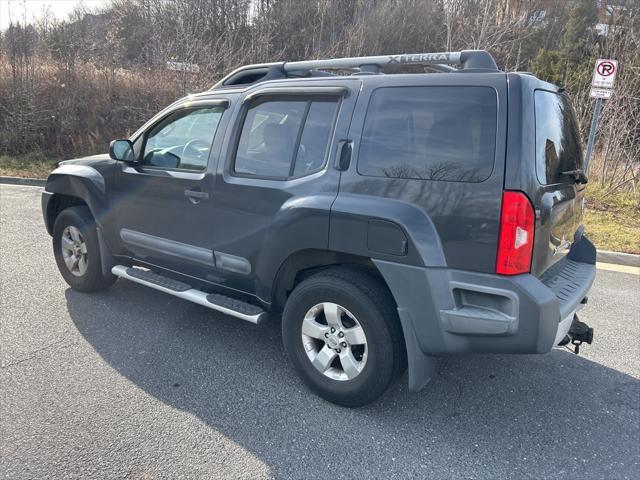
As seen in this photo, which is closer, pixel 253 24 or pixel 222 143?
pixel 222 143

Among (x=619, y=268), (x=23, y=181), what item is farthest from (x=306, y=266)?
(x=23, y=181)

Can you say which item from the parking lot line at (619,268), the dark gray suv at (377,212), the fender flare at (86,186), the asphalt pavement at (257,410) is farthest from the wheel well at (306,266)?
the parking lot line at (619,268)

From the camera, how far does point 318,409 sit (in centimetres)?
301

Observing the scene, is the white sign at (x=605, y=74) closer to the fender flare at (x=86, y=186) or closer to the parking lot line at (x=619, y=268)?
the parking lot line at (x=619, y=268)

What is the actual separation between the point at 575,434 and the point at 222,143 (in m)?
2.90

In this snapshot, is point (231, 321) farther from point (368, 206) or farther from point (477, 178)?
point (477, 178)

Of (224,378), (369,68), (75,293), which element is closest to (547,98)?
(369,68)

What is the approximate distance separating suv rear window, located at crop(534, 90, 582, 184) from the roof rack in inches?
14.9

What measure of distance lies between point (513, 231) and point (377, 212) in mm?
700

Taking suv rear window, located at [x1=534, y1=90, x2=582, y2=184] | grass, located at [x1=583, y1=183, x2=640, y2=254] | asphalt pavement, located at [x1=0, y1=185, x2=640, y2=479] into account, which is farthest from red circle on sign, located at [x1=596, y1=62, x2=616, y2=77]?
suv rear window, located at [x1=534, y1=90, x2=582, y2=184]

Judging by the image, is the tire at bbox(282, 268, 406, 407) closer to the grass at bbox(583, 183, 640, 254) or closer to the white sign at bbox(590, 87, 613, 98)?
the grass at bbox(583, 183, 640, 254)

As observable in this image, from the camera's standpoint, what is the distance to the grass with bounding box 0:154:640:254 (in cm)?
709

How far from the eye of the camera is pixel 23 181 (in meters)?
11.6

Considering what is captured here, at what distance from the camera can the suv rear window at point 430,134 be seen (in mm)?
2488
